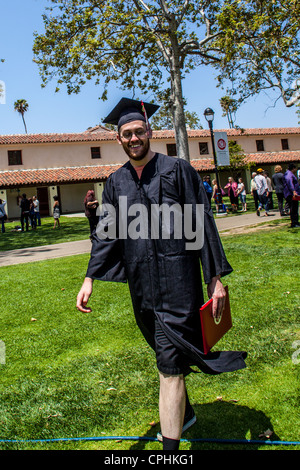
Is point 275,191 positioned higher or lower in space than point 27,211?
lower

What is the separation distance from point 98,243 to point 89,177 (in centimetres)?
3514

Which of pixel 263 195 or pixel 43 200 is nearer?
pixel 263 195

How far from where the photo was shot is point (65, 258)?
39.2ft

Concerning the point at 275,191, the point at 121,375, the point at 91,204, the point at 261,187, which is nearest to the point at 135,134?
the point at 121,375

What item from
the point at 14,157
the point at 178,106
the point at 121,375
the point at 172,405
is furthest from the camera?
the point at 14,157

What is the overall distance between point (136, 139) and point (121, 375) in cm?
225

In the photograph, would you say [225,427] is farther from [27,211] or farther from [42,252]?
[27,211]

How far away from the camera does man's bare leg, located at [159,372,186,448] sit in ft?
8.04

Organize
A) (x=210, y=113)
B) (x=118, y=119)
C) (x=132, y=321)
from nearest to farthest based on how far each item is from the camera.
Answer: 1. (x=118, y=119)
2. (x=132, y=321)
3. (x=210, y=113)

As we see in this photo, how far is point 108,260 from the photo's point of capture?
2.94 metres

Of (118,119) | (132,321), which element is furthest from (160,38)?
(118,119)

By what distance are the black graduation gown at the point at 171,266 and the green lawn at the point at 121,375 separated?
28.7 inches
